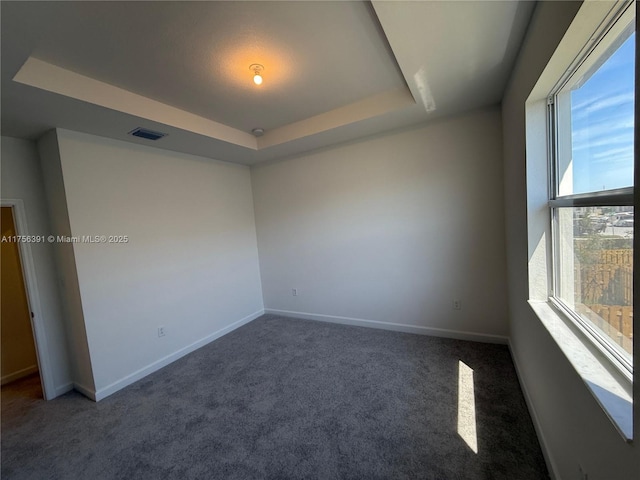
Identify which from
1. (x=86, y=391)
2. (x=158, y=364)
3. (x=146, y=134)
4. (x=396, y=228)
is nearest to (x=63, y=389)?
(x=86, y=391)

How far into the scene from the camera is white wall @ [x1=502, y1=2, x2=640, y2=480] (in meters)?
0.94

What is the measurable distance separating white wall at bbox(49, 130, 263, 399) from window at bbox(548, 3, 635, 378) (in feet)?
12.0

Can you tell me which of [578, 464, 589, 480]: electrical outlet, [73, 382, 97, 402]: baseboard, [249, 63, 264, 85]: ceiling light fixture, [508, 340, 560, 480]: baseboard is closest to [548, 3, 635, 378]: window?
[578, 464, 589, 480]: electrical outlet

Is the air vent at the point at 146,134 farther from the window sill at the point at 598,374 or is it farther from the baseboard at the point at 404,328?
the window sill at the point at 598,374

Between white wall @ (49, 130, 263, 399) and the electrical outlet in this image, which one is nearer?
the electrical outlet

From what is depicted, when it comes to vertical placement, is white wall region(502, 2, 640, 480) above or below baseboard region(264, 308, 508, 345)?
above

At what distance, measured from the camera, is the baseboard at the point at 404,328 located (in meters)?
3.04

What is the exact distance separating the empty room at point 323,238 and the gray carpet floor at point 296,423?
2 cm

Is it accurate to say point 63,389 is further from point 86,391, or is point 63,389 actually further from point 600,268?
point 600,268

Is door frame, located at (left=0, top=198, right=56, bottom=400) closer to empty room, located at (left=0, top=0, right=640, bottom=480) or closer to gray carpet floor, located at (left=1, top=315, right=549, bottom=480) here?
empty room, located at (left=0, top=0, right=640, bottom=480)

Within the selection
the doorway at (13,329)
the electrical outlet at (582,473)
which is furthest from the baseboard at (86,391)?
the electrical outlet at (582,473)

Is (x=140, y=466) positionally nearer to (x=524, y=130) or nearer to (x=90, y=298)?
(x=90, y=298)

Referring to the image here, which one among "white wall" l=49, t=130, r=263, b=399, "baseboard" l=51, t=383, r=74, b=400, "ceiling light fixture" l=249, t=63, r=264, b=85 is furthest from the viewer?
"baseboard" l=51, t=383, r=74, b=400

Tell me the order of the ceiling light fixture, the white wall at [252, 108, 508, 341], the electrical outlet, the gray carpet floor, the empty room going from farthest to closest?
1. the white wall at [252, 108, 508, 341]
2. the ceiling light fixture
3. the gray carpet floor
4. the empty room
5. the electrical outlet
